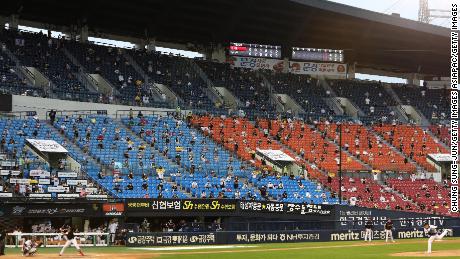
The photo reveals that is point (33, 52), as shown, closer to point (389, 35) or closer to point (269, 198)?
point (269, 198)

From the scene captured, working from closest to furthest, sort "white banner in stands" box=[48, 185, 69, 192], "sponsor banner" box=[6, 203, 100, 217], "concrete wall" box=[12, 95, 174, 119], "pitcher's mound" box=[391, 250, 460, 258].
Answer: "pitcher's mound" box=[391, 250, 460, 258] → "sponsor banner" box=[6, 203, 100, 217] → "white banner in stands" box=[48, 185, 69, 192] → "concrete wall" box=[12, 95, 174, 119]

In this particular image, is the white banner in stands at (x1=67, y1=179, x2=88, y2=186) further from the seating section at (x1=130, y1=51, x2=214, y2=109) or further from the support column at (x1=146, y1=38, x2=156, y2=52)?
the support column at (x1=146, y1=38, x2=156, y2=52)

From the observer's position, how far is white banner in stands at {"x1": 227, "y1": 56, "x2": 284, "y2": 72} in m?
80.9

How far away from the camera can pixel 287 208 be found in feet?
193

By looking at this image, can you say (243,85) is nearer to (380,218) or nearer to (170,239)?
(380,218)

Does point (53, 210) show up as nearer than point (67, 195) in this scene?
Yes

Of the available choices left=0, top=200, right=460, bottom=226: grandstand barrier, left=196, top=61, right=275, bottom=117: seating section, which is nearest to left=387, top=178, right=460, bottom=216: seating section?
left=0, top=200, right=460, bottom=226: grandstand barrier

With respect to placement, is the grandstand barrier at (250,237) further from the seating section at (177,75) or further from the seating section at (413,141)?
the seating section at (177,75)

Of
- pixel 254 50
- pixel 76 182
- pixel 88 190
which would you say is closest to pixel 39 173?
pixel 76 182

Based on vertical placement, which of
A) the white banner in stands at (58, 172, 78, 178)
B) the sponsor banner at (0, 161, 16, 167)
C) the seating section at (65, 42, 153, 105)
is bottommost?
the white banner in stands at (58, 172, 78, 178)

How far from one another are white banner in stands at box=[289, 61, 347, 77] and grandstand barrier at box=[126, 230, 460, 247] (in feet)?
89.2

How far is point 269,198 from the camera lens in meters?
61.4

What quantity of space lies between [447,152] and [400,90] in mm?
15984

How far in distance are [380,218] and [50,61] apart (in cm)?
3038
